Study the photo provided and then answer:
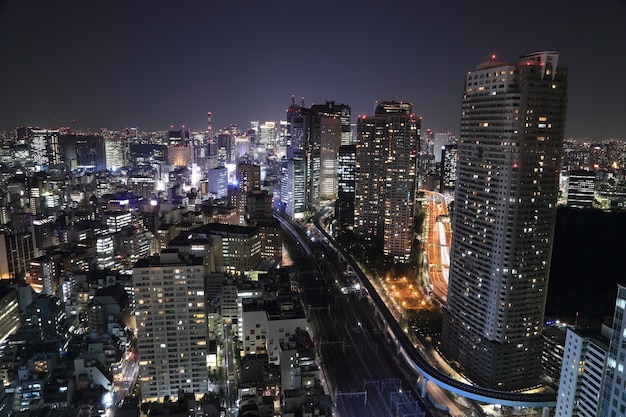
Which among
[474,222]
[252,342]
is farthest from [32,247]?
[474,222]

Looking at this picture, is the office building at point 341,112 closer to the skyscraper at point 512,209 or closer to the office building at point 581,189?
the office building at point 581,189

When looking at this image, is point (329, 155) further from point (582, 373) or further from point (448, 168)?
point (582, 373)

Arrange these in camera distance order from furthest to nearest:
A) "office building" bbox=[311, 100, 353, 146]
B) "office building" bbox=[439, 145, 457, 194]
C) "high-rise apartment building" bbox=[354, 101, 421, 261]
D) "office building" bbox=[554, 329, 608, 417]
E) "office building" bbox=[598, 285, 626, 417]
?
"office building" bbox=[311, 100, 353, 146]
"office building" bbox=[439, 145, 457, 194]
"high-rise apartment building" bbox=[354, 101, 421, 261]
"office building" bbox=[554, 329, 608, 417]
"office building" bbox=[598, 285, 626, 417]

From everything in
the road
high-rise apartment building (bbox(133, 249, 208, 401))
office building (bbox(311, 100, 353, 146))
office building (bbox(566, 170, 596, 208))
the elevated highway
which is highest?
office building (bbox(311, 100, 353, 146))

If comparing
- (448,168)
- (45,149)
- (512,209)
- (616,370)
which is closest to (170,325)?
(512,209)

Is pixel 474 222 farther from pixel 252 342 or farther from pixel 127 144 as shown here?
pixel 127 144

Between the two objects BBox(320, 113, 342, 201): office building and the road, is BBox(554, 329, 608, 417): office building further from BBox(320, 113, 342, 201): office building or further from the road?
BBox(320, 113, 342, 201): office building

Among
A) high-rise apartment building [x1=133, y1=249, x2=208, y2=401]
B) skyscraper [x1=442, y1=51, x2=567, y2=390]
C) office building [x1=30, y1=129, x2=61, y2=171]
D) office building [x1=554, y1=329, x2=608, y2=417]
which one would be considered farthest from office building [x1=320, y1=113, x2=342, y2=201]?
office building [x1=554, y1=329, x2=608, y2=417]
